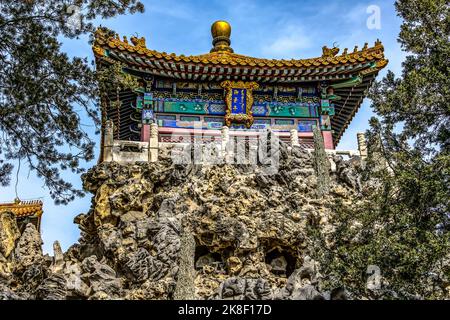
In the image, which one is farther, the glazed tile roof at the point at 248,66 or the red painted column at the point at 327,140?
the red painted column at the point at 327,140

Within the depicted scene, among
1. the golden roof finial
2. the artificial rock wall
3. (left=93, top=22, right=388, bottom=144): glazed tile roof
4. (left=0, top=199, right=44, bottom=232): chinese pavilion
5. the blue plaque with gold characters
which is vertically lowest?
the artificial rock wall

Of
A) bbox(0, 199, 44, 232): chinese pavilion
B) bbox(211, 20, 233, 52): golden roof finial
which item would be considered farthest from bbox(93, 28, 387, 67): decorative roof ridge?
bbox(0, 199, 44, 232): chinese pavilion

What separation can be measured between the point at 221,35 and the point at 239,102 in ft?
15.4

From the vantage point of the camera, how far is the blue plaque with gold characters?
17203 millimetres

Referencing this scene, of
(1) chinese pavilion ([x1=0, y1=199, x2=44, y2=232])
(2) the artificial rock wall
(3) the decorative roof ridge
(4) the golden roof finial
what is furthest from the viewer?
(1) chinese pavilion ([x1=0, y1=199, x2=44, y2=232])

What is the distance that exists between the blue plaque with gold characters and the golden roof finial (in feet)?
11.5

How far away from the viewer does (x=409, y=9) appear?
32.7 feet

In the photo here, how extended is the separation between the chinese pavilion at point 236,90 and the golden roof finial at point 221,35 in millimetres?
3466

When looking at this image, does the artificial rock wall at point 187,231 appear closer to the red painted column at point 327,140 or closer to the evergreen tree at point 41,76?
the red painted column at point 327,140

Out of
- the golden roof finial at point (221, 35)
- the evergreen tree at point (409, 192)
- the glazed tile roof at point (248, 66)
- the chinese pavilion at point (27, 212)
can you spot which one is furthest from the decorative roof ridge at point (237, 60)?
the chinese pavilion at point (27, 212)

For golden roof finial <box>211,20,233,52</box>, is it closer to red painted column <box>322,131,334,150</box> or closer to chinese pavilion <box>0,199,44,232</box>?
red painted column <box>322,131,334,150</box>

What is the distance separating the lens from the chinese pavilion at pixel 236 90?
16.8 metres

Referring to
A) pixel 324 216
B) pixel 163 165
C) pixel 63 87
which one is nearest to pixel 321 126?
pixel 324 216

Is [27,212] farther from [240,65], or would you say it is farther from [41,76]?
[41,76]
